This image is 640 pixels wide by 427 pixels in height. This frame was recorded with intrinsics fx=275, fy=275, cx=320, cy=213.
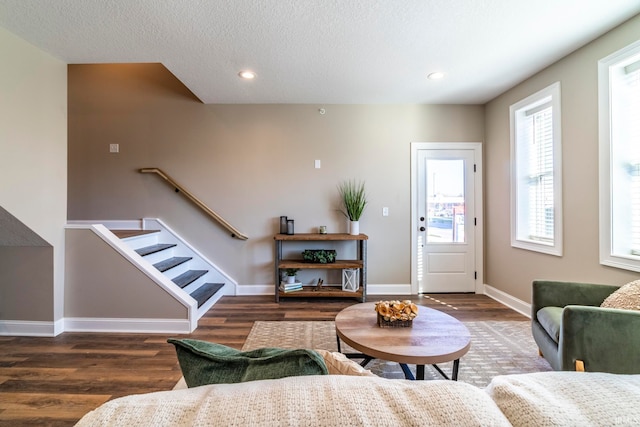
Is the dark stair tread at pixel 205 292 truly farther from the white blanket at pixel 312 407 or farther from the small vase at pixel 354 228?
the white blanket at pixel 312 407

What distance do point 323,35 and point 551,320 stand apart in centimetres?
260

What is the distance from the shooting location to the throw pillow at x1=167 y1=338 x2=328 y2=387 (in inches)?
25.5

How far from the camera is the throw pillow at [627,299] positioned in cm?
156

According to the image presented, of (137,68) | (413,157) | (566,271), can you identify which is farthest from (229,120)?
(566,271)

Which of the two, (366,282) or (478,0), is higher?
(478,0)

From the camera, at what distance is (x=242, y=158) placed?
3.70 meters

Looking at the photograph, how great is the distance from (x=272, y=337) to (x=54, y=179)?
8.20 feet

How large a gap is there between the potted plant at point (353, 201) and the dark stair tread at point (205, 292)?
1.84m

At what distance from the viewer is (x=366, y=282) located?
360 centimetres

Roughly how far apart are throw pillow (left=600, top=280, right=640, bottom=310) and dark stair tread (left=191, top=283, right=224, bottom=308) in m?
3.31

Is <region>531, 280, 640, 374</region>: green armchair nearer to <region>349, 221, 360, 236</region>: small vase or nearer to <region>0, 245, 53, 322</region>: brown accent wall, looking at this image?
<region>349, 221, 360, 236</region>: small vase

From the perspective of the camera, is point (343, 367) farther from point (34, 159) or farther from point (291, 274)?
point (34, 159)

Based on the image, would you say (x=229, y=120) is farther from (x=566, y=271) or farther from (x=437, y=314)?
(x=566, y=271)

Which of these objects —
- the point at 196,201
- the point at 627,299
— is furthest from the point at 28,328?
the point at 627,299
